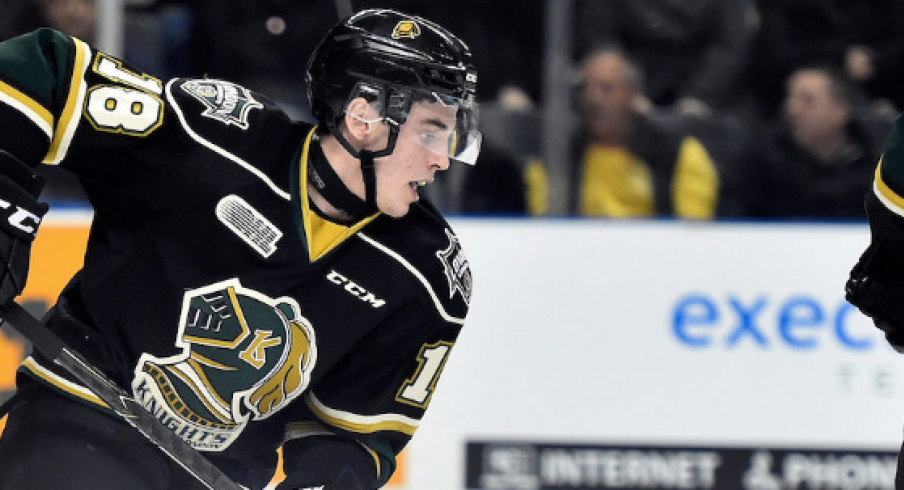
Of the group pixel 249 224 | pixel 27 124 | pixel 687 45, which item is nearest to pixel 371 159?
pixel 249 224

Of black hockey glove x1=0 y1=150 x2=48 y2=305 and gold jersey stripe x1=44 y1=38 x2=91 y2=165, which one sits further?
gold jersey stripe x1=44 y1=38 x2=91 y2=165

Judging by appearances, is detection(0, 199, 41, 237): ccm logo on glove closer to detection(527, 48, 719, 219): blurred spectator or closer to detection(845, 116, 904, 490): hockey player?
detection(845, 116, 904, 490): hockey player

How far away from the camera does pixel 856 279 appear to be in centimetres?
227

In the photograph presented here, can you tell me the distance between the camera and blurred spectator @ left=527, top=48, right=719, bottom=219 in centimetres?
448

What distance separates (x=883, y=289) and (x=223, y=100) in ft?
3.76

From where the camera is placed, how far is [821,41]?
464 cm

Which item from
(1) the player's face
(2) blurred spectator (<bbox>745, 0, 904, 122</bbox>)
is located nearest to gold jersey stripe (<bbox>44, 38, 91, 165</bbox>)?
(1) the player's face

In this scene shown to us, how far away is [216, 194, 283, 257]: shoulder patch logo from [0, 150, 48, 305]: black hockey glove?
316mm

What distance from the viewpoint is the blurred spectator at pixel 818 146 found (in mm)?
4500

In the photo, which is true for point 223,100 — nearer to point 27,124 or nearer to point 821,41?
point 27,124

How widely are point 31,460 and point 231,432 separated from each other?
423 mm

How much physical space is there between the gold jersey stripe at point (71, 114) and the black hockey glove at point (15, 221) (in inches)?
4.0

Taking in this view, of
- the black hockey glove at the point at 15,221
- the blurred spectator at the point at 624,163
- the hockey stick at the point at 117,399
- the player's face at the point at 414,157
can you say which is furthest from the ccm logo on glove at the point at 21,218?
the blurred spectator at the point at 624,163

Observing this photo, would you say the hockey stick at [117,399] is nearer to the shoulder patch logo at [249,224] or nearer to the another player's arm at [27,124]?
the another player's arm at [27,124]
